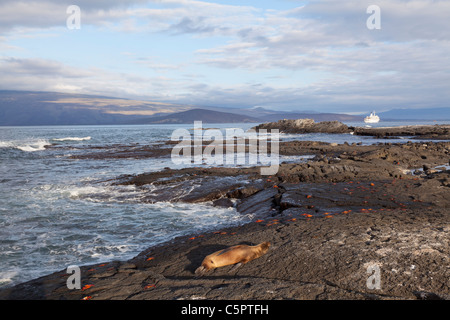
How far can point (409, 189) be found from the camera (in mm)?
11727

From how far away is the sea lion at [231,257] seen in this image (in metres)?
6.00

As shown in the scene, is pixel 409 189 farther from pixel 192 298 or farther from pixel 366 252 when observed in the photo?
pixel 192 298

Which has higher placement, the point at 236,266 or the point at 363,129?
the point at 363,129

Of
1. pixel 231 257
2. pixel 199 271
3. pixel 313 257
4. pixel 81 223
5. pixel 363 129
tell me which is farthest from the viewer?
pixel 363 129

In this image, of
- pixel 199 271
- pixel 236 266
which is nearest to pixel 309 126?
pixel 236 266

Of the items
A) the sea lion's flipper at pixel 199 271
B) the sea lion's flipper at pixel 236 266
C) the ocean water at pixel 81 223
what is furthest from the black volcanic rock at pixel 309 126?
the sea lion's flipper at pixel 199 271

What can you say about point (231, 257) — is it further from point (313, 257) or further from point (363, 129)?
point (363, 129)

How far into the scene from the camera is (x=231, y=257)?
6.18 meters

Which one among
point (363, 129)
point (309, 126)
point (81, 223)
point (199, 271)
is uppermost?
point (309, 126)

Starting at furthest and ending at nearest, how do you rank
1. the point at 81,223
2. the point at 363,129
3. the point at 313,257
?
1. the point at 363,129
2. the point at 81,223
3. the point at 313,257

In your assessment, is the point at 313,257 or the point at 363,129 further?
the point at 363,129

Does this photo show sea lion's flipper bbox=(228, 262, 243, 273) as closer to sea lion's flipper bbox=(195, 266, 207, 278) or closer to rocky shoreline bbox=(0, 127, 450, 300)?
rocky shoreline bbox=(0, 127, 450, 300)

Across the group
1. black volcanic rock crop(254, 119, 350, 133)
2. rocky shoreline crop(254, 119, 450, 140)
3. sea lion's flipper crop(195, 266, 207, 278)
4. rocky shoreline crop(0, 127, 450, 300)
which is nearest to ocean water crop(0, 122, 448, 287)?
rocky shoreline crop(0, 127, 450, 300)

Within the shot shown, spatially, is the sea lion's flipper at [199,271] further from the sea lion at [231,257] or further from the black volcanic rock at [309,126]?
the black volcanic rock at [309,126]
